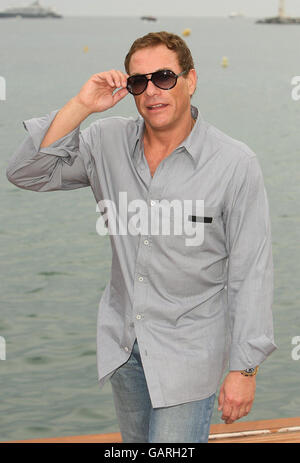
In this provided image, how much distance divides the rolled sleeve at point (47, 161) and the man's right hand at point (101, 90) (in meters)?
0.08

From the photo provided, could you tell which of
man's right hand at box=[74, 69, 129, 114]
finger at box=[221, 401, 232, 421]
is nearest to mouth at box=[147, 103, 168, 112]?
man's right hand at box=[74, 69, 129, 114]

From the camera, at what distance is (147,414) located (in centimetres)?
260

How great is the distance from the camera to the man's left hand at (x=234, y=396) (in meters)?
2.40

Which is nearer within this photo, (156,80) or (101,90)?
(156,80)

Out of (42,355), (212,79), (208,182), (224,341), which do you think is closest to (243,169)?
(208,182)

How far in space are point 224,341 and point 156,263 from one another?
29 centimetres

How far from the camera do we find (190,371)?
247 cm

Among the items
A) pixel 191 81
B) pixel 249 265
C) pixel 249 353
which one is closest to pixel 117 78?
pixel 191 81

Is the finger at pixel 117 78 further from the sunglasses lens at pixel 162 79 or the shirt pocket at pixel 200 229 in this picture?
the shirt pocket at pixel 200 229

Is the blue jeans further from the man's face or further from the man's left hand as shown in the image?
the man's face

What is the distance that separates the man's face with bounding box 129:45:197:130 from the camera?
8.04 ft

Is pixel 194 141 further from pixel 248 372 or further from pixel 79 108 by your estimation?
pixel 248 372

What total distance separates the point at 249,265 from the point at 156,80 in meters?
0.53
